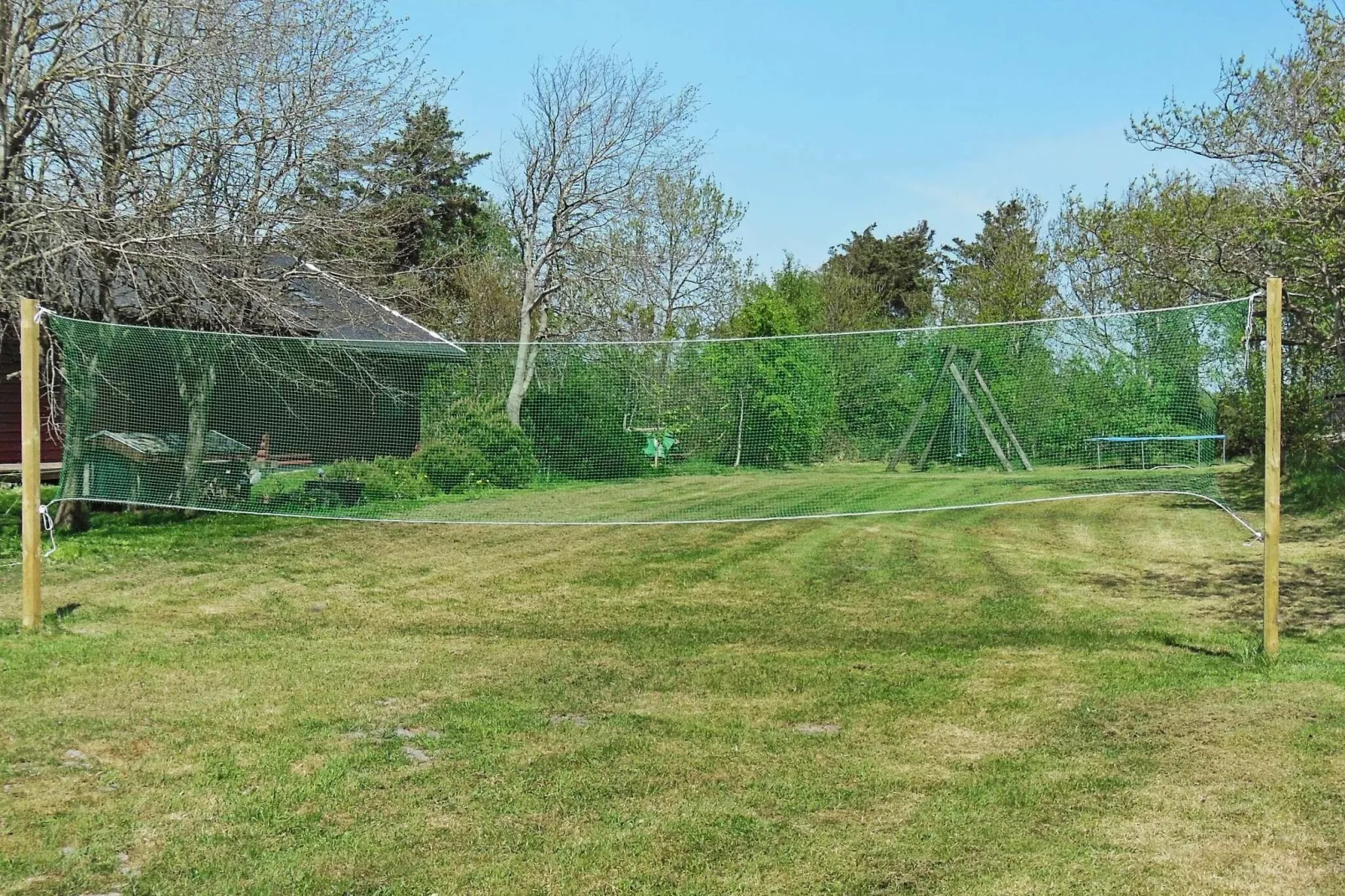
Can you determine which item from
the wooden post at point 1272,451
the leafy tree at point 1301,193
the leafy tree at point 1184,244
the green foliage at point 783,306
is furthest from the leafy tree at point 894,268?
the wooden post at point 1272,451

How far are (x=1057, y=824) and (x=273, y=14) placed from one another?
1140cm

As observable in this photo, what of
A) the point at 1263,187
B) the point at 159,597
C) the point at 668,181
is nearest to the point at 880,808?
the point at 159,597

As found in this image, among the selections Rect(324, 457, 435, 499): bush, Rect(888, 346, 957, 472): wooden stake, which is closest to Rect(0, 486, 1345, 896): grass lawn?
Rect(324, 457, 435, 499): bush

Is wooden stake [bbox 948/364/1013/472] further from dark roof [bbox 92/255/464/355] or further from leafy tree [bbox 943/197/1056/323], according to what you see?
leafy tree [bbox 943/197/1056/323]

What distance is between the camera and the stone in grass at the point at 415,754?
4.48 meters

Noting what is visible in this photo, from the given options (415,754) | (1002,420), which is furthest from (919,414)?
(415,754)

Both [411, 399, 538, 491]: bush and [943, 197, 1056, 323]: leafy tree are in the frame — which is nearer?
[411, 399, 538, 491]: bush

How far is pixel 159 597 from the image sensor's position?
814 cm

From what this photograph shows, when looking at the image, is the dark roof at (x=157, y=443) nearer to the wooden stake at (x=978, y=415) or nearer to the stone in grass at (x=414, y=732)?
the stone in grass at (x=414, y=732)

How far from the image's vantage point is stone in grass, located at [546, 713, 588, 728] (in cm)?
502

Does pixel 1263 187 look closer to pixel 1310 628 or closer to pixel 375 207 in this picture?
pixel 1310 628

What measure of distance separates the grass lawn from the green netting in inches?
32.1

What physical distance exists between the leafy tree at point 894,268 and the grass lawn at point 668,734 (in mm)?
32616

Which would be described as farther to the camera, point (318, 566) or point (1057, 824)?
point (318, 566)
